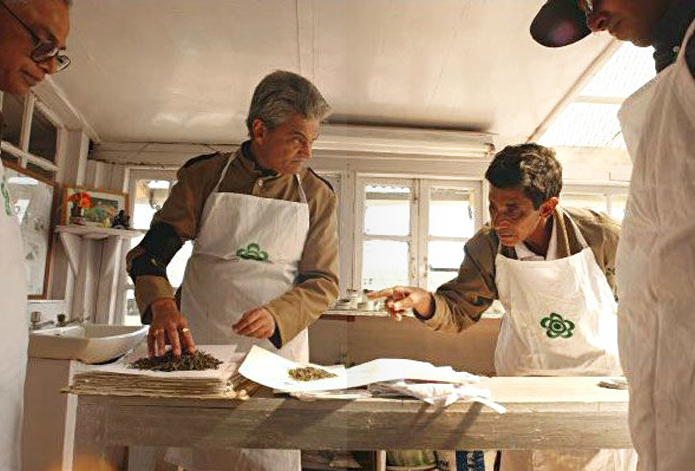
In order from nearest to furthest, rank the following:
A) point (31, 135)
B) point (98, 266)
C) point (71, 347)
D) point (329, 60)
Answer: point (71, 347) → point (329, 60) → point (31, 135) → point (98, 266)

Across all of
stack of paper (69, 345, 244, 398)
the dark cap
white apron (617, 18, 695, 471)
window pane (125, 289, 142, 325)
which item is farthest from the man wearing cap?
window pane (125, 289, 142, 325)

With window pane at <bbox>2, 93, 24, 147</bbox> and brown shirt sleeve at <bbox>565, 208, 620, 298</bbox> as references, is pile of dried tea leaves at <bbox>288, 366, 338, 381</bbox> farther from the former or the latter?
window pane at <bbox>2, 93, 24, 147</bbox>

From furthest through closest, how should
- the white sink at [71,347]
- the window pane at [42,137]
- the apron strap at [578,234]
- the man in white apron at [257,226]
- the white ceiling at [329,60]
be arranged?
the window pane at [42,137] → the white ceiling at [329,60] → the white sink at [71,347] → the apron strap at [578,234] → the man in white apron at [257,226]

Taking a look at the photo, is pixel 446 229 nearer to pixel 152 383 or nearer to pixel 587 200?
pixel 587 200

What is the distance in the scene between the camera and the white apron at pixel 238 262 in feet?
4.41

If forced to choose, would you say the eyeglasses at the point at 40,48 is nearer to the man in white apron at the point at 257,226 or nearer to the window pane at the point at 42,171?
the man in white apron at the point at 257,226

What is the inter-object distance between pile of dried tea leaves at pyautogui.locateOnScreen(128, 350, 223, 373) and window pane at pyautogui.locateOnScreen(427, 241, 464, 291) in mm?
2886

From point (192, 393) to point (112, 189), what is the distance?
3248 millimetres

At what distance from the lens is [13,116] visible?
2.68 m

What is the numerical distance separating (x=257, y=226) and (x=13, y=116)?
212 cm

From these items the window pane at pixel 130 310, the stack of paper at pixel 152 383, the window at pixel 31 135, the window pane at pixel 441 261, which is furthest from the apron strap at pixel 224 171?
the window pane at pixel 130 310

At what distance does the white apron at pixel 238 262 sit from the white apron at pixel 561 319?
2.12 feet

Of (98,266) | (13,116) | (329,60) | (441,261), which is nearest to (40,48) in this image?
(329,60)

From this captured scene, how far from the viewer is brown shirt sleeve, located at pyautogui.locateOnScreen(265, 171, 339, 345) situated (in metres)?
1.16
